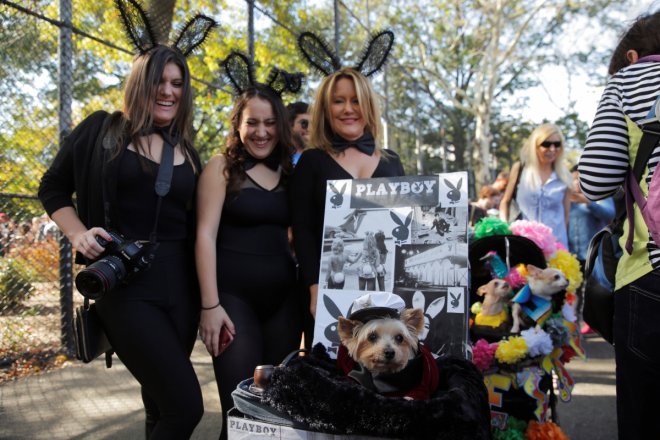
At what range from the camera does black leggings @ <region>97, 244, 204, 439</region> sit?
204 cm

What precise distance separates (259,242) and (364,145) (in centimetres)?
68

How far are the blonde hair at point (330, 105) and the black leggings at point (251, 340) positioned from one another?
0.76 m

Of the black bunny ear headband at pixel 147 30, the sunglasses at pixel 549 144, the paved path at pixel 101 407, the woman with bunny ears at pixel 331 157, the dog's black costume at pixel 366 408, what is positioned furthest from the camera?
the sunglasses at pixel 549 144

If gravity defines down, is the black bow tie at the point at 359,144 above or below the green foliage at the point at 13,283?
above

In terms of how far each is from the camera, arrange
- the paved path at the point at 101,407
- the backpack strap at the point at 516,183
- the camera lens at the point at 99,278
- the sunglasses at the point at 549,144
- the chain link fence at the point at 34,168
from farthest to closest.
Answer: the backpack strap at the point at 516,183, the sunglasses at the point at 549,144, the chain link fence at the point at 34,168, the paved path at the point at 101,407, the camera lens at the point at 99,278

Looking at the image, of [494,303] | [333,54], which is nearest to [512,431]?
[494,303]

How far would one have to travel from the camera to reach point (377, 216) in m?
2.17

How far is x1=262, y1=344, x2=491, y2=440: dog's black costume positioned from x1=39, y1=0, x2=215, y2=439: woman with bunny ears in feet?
2.09

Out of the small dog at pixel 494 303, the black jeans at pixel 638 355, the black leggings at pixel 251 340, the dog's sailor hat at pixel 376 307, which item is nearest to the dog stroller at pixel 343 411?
the dog's sailor hat at pixel 376 307

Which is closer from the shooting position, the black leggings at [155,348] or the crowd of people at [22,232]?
the black leggings at [155,348]

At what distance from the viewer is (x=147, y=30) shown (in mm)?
2613

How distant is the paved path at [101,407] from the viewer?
354 cm

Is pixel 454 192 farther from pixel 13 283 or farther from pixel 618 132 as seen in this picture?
pixel 13 283

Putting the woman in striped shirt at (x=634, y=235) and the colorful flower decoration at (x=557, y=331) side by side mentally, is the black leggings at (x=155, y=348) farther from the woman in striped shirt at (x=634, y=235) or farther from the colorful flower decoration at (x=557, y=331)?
the colorful flower decoration at (x=557, y=331)
